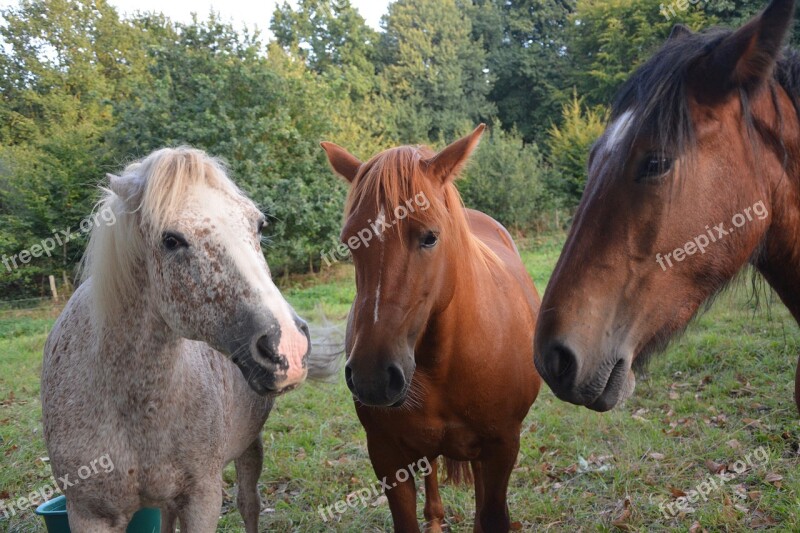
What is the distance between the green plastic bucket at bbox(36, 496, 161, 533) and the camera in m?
→ 2.86

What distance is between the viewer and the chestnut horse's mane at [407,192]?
2.29 metres

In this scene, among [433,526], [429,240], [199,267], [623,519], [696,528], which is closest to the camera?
[199,267]

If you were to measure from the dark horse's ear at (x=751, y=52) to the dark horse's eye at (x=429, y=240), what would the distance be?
1152 millimetres

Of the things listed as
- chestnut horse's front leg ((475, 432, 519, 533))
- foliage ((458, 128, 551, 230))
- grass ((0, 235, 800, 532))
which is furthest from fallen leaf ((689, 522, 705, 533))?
foliage ((458, 128, 551, 230))

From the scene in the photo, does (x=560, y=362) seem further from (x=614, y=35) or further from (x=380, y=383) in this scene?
(x=614, y=35)

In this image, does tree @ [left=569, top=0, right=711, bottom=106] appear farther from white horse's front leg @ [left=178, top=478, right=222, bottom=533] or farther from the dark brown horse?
white horse's front leg @ [left=178, top=478, right=222, bottom=533]

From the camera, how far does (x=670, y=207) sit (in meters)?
1.49

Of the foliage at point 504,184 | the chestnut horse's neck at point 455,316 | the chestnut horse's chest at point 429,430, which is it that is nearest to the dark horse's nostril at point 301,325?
the chestnut horse's neck at point 455,316

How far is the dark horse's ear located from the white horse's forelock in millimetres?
1816

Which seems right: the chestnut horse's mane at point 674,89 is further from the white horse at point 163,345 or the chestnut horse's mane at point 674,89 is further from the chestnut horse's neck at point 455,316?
the white horse at point 163,345

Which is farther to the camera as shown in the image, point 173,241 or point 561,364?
point 173,241

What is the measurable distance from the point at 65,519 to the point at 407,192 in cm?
260

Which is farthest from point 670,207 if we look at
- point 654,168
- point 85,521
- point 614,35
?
point 614,35

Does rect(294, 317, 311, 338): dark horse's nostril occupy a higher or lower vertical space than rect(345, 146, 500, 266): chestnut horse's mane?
lower
